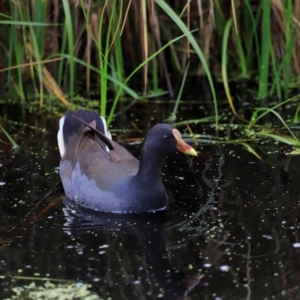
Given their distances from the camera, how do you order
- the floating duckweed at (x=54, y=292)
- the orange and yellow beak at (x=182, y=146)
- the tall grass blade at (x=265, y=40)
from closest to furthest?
1. the floating duckweed at (x=54, y=292)
2. the orange and yellow beak at (x=182, y=146)
3. the tall grass blade at (x=265, y=40)

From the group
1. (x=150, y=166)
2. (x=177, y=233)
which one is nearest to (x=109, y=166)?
(x=150, y=166)

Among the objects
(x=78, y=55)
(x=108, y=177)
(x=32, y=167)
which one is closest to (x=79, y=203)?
(x=108, y=177)

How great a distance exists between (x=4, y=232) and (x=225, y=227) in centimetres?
100

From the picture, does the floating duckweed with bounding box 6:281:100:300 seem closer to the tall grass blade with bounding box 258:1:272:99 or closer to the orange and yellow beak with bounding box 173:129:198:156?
the orange and yellow beak with bounding box 173:129:198:156

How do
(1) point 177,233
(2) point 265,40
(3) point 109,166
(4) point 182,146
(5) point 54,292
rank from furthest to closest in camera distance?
(2) point 265,40 → (3) point 109,166 → (4) point 182,146 → (1) point 177,233 → (5) point 54,292

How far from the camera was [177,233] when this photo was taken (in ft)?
13.5

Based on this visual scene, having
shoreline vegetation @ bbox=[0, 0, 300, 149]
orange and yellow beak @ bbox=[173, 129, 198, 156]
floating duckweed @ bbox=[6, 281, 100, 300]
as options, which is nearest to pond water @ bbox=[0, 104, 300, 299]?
floating duckweed @ bbox=[6, 281, 100, 300]

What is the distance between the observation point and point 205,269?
3680mm

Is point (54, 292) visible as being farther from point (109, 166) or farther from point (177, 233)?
point (109, 166)

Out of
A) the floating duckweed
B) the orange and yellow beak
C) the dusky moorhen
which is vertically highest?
the orange and yellow beak

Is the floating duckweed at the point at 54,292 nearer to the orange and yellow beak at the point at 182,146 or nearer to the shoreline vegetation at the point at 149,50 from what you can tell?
the orange and yellow beak at the point at 182,146

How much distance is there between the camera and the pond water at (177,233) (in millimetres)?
3588

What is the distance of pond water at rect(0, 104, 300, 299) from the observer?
11.8 ft

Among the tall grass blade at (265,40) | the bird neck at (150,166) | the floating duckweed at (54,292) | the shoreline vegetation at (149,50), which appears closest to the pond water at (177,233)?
the floating duckweed at (54,292)
